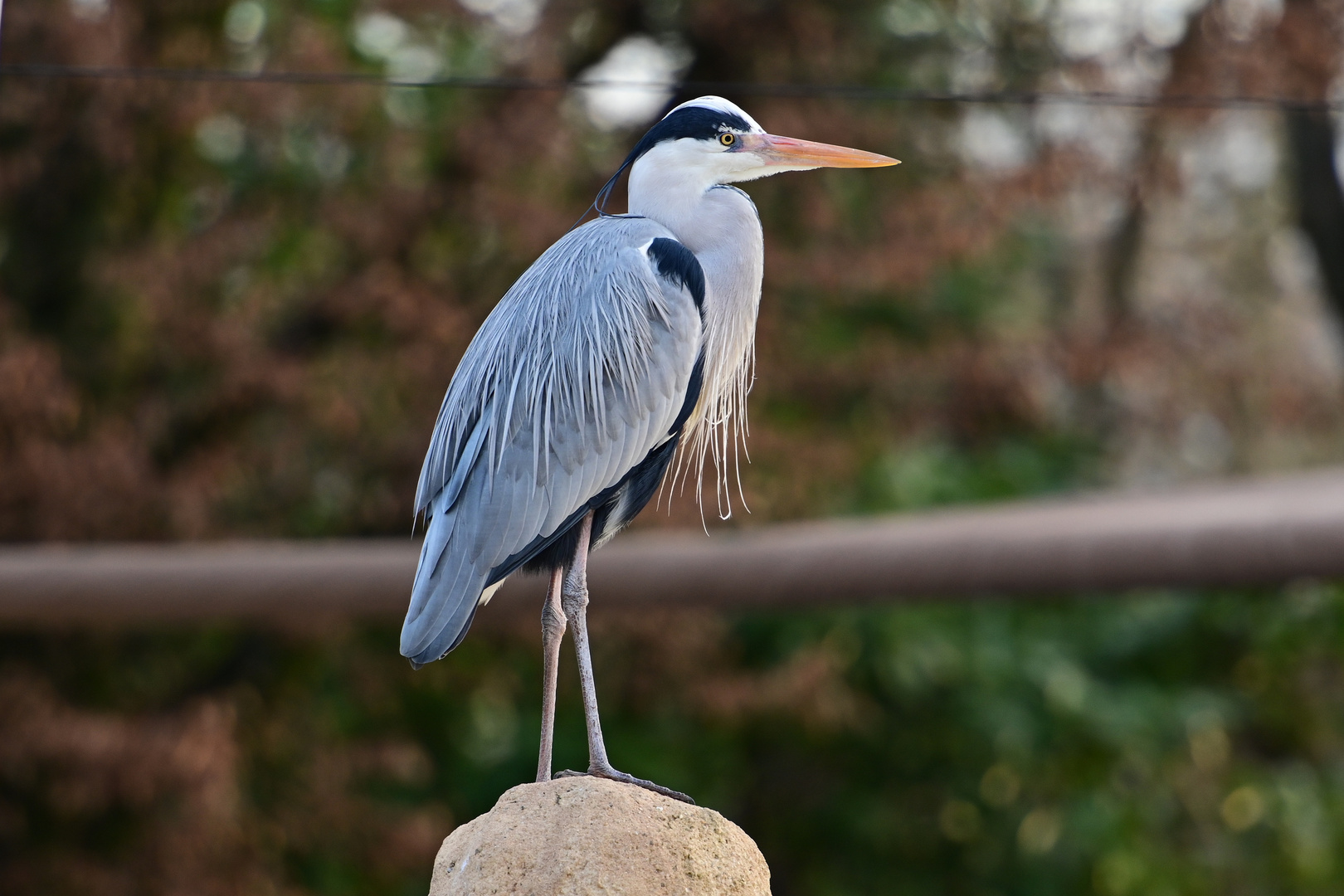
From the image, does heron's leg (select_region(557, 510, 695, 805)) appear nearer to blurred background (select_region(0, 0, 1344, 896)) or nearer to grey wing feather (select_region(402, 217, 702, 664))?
grey wing feather (select_region(402, 217, 702, 664))

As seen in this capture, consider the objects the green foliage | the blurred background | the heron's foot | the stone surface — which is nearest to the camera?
the stone surface

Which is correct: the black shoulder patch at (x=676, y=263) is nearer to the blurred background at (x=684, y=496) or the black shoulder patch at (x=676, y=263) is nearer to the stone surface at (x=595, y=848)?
the stone surface at (x=595, y=848)

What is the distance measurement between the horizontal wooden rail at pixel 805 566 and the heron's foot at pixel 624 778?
2609 millimetres

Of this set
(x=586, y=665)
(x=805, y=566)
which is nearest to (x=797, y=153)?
(x=586, y=665)

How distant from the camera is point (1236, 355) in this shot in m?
10.2

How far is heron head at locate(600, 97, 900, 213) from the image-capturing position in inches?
103

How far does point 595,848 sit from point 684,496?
5069 mm

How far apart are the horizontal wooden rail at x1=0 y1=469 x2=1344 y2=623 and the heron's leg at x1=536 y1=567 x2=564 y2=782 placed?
2442mm

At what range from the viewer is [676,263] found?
268 cm

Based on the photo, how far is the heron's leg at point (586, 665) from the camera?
8.31ft

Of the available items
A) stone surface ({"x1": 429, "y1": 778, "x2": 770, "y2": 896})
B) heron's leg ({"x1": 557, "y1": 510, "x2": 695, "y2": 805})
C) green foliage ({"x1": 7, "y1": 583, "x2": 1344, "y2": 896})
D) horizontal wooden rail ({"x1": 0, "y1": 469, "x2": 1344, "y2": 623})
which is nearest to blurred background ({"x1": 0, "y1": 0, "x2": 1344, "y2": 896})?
green foliage ({"x1": 7, "y1": 583, "x2": 1344, "y2": 896})

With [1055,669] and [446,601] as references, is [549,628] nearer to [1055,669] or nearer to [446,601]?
[446,601]

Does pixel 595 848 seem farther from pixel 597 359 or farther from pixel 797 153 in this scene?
pixel 797 153

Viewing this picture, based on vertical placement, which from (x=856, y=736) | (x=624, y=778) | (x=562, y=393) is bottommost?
(x=856, y=736)
